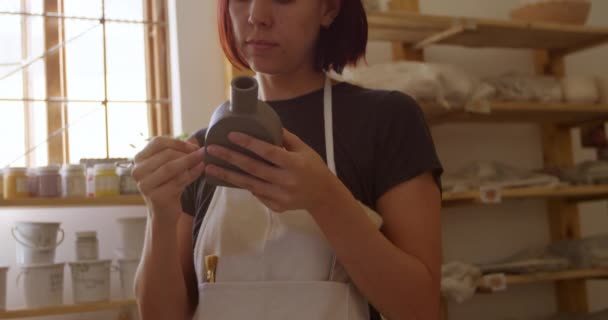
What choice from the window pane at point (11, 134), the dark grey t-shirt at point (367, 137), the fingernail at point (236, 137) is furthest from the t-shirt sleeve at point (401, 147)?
the window pane at point (11, 134)

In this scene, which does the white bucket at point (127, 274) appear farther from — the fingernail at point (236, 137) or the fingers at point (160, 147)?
the fingernail at point (236, 137)

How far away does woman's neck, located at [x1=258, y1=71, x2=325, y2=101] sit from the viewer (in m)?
1.05

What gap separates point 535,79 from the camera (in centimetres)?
278

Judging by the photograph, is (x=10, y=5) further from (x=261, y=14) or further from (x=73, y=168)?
(x=261, y=14)

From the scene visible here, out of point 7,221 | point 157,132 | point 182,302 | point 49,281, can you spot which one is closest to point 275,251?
point 182,302

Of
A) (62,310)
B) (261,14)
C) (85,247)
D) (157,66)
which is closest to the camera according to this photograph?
(261,14)

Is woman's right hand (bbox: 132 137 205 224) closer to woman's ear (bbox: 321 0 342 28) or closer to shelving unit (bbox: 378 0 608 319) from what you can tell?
woman's ear (bbox: 321 0 342 28)

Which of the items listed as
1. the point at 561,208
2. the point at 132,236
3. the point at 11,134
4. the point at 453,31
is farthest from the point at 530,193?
the point at 11,134

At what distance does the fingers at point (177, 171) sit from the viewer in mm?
825

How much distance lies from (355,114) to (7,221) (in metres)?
1.71

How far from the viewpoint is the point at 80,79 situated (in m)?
2.61

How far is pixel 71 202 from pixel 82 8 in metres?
0.88

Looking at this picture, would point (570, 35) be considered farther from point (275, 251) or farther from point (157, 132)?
point (275, 251)

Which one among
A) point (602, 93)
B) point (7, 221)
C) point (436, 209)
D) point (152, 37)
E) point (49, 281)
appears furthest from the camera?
point (602, 93)
